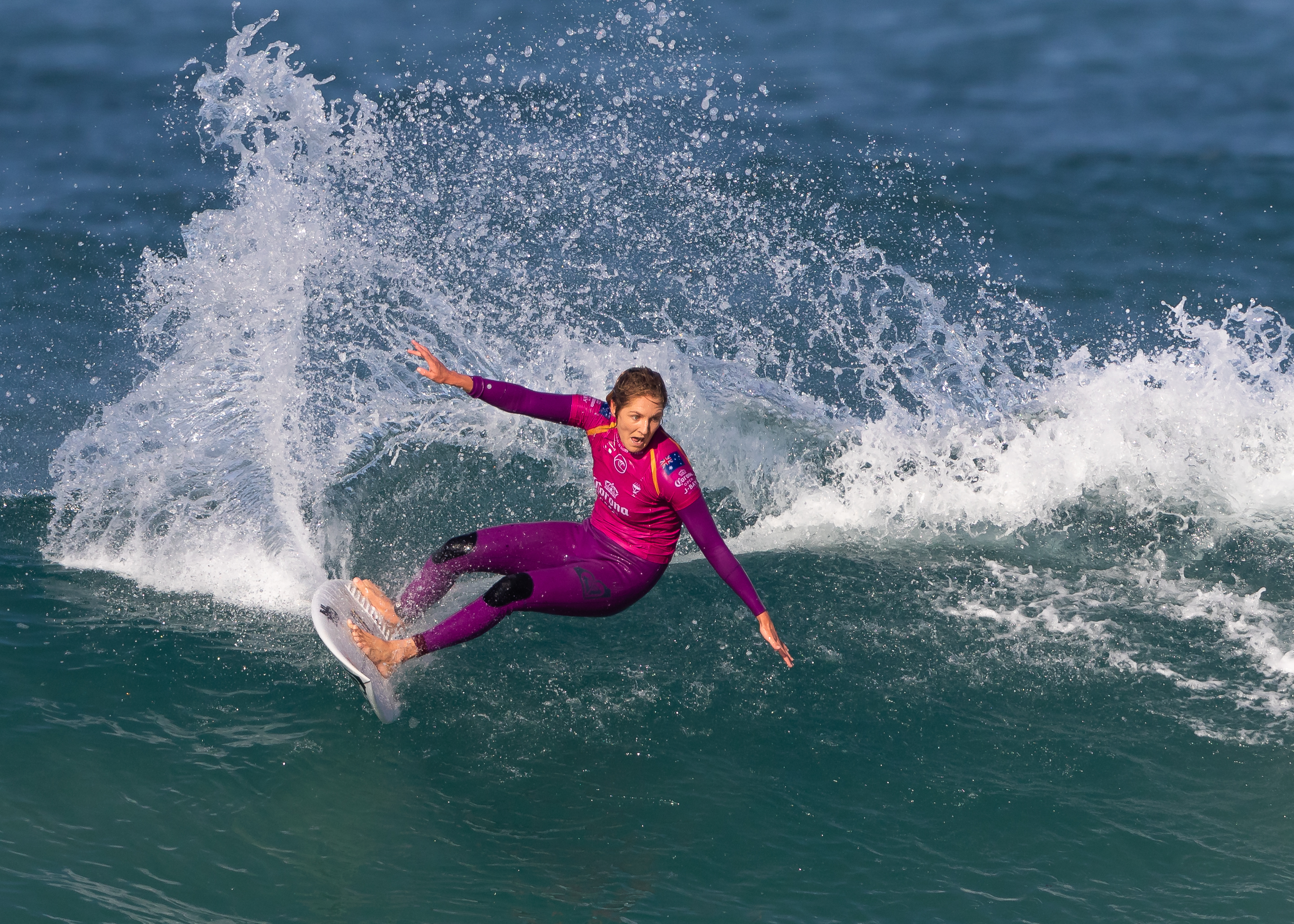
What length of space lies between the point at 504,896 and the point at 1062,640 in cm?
386

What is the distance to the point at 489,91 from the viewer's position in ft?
52.4

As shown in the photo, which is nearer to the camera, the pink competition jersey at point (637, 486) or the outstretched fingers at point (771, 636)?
the outstretched fingers at point (771, 636)

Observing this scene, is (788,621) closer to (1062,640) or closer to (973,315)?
(1062,640)

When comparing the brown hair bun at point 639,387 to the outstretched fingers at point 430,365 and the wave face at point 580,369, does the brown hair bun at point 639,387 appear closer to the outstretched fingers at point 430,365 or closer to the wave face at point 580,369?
the outstretched fingers at point 430,365

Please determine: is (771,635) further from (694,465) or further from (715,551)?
(694,465)

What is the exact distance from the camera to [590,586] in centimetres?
689

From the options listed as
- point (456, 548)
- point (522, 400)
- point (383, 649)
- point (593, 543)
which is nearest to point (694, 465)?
point (593, 543)

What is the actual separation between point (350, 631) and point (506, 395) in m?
1.50

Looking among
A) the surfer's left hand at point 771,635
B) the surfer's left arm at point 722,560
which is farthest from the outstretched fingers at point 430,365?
the surfer's left hand at point 771,635

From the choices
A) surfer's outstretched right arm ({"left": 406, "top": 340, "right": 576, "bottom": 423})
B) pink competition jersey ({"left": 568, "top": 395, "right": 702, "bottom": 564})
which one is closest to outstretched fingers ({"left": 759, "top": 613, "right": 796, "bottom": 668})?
pink competition jersey ({"left": 568, "top": 395, "right": 702, "bottom": 564})

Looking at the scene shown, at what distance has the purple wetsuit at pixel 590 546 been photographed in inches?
265

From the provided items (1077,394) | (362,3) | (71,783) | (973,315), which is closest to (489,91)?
(362,3)

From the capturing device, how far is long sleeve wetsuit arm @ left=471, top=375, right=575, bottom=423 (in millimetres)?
7008

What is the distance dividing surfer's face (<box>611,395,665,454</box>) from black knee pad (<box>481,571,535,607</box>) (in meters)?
0.89
